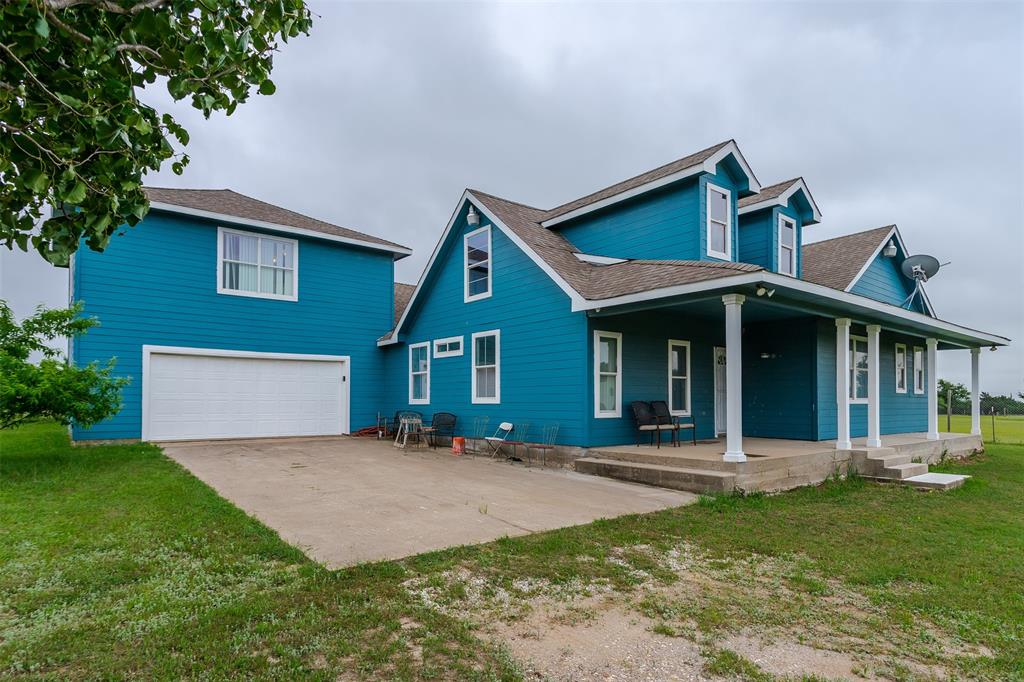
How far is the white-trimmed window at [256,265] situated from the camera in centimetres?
1378

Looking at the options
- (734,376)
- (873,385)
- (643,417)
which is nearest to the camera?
(734,376)

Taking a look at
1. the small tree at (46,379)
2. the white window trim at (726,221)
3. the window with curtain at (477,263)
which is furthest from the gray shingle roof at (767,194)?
the small tree at (46,379)

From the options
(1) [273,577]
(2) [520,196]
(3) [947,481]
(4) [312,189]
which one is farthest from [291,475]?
(2) [520,196]

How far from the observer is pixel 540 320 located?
36.4 feet

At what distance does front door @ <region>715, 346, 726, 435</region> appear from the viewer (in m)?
12.4

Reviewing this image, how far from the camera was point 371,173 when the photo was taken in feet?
84.9

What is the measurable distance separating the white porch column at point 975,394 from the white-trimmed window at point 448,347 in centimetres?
1356

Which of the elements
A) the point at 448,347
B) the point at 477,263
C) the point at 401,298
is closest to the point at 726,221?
the point at 477,263

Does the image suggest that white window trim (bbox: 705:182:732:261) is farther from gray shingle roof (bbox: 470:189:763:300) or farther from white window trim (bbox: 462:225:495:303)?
white window trim (bbox: 462:225:495:303)

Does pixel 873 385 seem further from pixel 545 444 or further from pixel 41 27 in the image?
pixel 41 27

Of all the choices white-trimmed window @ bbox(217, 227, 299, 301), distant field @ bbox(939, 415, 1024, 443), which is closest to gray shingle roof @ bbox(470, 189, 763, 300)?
white-trimmed window @ bbox(217, 227, 299, 301)

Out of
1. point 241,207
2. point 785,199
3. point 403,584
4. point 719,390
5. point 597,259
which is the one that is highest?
point 241,207

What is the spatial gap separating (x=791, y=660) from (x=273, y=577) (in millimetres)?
3427

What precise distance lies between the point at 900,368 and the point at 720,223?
316 inches
